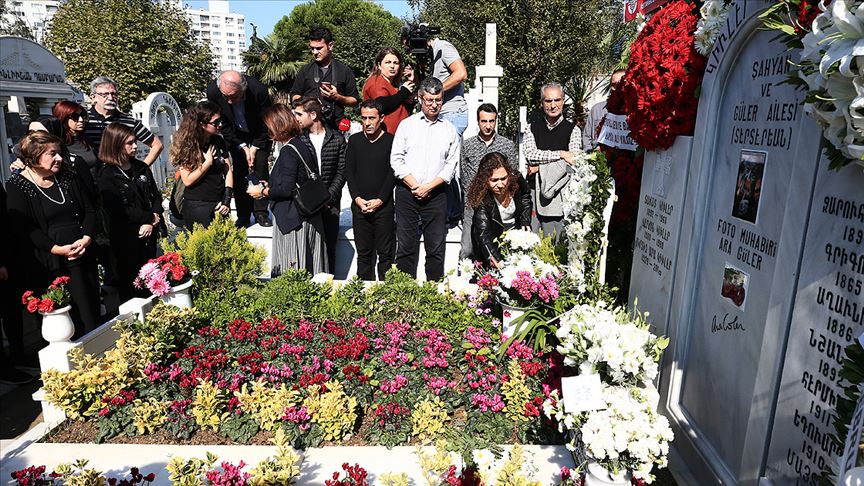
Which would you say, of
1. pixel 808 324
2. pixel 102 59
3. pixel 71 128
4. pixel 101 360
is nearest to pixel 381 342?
pixel 101 360

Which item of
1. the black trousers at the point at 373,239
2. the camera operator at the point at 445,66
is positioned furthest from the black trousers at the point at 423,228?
the camera operator at the point at 445,66

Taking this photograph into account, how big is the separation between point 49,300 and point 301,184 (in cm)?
241

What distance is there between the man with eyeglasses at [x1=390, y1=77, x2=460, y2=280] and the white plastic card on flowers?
10.8ft

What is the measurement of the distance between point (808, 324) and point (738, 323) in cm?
65

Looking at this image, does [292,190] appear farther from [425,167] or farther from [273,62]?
[273,62]

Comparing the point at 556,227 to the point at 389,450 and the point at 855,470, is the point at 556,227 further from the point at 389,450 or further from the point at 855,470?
A: the point at 855,470

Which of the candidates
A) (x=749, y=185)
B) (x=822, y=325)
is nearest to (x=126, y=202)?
(x=749, y=185)

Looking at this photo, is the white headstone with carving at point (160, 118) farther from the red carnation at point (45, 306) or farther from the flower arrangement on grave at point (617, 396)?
the flower arrangement on grave at point (617, 396)

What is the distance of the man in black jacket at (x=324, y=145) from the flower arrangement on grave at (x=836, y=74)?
436 cm

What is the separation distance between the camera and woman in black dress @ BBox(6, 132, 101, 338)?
15.2 feet

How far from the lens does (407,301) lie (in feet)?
16.5

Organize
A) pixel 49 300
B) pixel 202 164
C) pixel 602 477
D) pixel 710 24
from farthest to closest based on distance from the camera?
pixel 202 164, pixel 49 300, pixel 710 24, pixel 602 477

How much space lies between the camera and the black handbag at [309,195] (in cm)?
562

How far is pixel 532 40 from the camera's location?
790 inches
